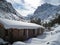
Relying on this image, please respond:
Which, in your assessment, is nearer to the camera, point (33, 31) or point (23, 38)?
point (23, 38)

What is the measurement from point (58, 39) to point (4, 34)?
4.34 m

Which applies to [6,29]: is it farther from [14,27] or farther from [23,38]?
[23,38]

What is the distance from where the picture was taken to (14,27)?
12500 millimetres

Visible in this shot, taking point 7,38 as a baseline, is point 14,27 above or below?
above

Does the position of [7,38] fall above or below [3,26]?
below

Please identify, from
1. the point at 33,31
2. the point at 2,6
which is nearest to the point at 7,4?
the point at 2,6

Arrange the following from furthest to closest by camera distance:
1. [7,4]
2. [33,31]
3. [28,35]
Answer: [7,4] → [33,31] → [28,35]

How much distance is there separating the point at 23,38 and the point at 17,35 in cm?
78

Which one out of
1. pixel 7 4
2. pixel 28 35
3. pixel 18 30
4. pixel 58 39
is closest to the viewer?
pixel 58 39

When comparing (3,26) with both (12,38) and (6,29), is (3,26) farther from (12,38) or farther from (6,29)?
(12,38)

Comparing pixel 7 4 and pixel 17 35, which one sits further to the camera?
pixel 7 4

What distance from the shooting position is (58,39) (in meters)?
11.0

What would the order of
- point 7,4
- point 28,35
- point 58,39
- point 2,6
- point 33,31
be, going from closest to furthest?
point 58,39 < point 28,35 < point 33,31 < point 2,6 < point 7,4

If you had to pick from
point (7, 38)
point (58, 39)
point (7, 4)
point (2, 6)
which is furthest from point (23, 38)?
point (7, 4)
